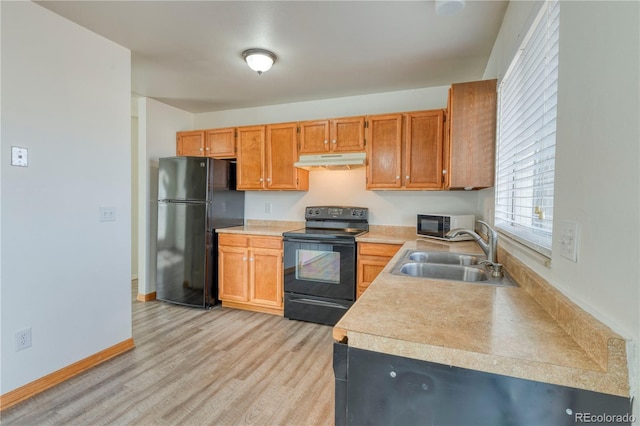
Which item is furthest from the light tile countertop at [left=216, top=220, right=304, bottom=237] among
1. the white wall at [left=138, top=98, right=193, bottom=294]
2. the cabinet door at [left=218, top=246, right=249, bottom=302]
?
the white wall at [left=138, top=98, right=193, bottom=294]

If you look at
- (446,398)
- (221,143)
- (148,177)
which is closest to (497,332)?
(446,398)

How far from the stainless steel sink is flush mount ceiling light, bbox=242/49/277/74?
188 centimetres

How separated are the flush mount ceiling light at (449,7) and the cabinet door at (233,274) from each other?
9.04 feet

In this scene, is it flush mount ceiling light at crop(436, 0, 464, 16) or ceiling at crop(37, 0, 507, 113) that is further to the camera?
ceiling at crop(37, 0, 507, 113)

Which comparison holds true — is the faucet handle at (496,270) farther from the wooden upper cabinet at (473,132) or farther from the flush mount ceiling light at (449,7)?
the flush mount ceiling light at (449,7)

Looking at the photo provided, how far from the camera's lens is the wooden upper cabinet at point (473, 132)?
1979 millimetres

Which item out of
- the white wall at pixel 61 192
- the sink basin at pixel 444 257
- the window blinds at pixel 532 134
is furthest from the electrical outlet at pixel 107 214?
the window blinds at pixel 532 134

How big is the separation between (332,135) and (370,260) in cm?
140

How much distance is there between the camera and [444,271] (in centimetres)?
176

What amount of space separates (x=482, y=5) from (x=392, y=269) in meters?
1.69

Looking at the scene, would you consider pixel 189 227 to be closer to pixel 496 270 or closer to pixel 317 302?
pixel 317 302

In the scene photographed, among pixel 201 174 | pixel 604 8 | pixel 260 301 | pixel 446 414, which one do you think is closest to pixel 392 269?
pixel 446 414

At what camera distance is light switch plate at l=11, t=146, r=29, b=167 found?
1.83 m

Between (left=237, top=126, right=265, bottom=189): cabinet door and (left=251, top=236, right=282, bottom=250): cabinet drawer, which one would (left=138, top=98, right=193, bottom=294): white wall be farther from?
(left=251, top=236, right=282, bottom=250): cabinet drawer
